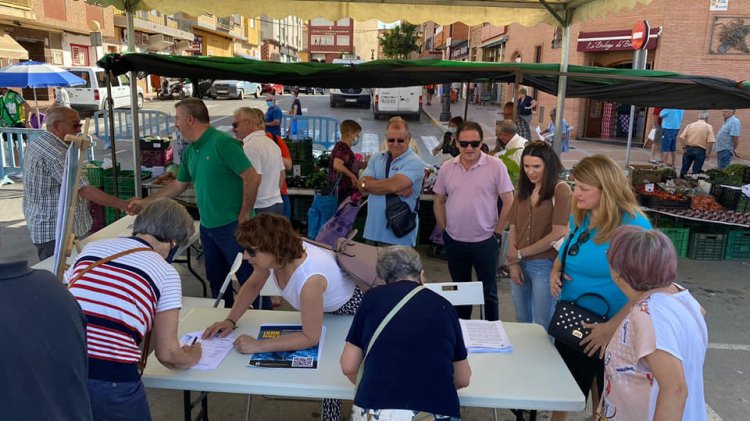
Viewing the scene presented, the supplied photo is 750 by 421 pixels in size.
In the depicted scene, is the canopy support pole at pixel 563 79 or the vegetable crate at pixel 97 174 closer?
the canopy support pole at pixel 563 79

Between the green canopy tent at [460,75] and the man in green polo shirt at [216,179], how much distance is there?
125 centimetres

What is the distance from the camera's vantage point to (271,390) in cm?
231

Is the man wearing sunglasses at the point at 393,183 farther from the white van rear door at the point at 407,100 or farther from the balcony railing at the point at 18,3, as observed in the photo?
the balcony railing at the point at 18,3

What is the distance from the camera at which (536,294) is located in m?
3.37

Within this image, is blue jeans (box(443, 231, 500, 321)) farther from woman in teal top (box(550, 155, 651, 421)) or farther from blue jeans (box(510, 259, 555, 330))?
woman in teal top (box(550, 155, 651, 421))

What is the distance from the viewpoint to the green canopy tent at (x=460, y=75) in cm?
494

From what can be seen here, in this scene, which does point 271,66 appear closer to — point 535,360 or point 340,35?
point 535,360

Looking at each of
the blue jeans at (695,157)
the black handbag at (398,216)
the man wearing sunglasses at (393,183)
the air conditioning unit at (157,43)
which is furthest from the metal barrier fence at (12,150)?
the air conditioning unit at (157,43)

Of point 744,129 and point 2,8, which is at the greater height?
point 2,8

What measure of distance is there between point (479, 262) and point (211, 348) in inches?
81.1

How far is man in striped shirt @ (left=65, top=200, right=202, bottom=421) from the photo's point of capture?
6.42 feet

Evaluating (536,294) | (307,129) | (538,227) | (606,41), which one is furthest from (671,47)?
(536,294)

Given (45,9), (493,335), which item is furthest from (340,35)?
(493,335)

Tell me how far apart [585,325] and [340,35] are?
226 feet
